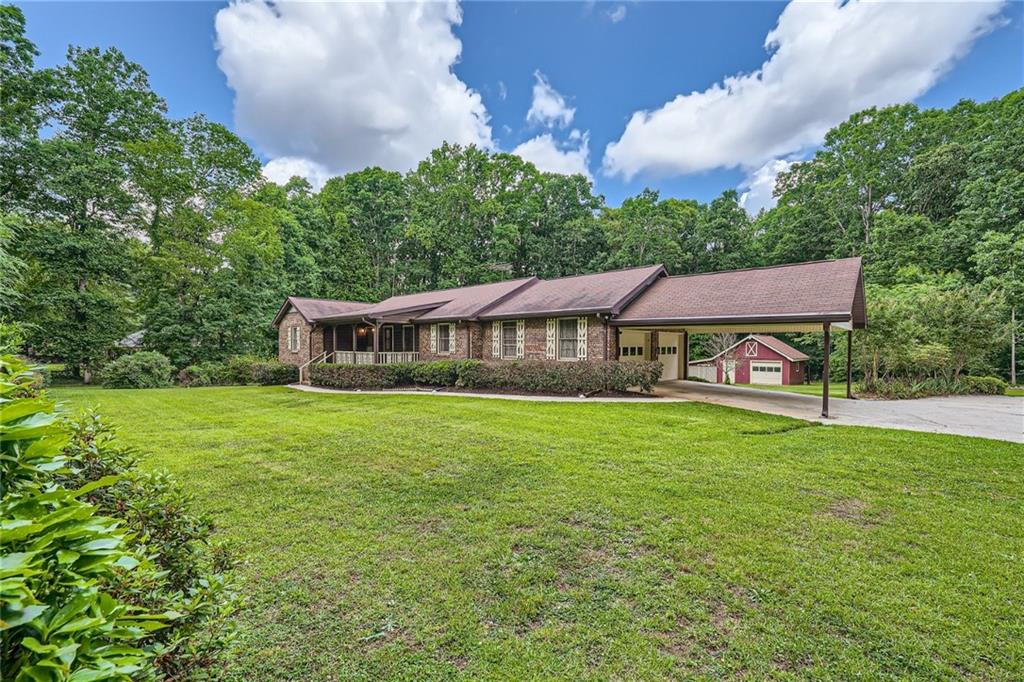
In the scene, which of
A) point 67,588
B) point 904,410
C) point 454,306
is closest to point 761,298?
point 904,410

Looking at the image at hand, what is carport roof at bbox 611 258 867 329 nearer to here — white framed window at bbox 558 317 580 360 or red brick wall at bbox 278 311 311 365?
white framed window at bbox 558 317 580 360

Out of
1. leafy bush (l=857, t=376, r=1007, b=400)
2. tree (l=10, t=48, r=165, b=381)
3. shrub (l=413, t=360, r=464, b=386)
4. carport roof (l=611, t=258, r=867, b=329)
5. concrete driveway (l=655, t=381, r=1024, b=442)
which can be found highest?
tree (l=10, t=48, r=165, b=381)

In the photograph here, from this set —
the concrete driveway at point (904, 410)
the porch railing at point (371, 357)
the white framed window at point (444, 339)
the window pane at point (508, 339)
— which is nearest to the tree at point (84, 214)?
the porch railing at point (371, 357)

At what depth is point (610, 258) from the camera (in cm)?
3247

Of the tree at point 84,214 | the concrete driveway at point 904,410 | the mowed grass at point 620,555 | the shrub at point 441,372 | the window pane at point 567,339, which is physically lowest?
the mowed grass at point 620,555

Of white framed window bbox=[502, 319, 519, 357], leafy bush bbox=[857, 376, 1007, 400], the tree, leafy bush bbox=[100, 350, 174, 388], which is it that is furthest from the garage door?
the tree

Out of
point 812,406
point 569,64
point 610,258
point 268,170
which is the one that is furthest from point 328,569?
point 268,170

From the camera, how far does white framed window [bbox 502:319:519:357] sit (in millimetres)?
15703

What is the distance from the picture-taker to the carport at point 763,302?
32.2 feet

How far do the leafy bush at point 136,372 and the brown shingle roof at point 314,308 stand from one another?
5.32 meters

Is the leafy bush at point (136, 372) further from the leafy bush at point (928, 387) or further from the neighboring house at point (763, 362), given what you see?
the neighboring house at point (763, 362)

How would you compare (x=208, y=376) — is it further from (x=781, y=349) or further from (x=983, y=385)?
(x=781, y=349)

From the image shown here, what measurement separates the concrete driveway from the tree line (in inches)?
117

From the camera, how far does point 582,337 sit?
46.0 feet
